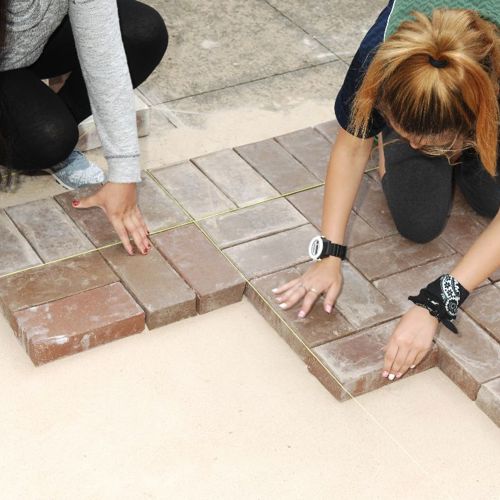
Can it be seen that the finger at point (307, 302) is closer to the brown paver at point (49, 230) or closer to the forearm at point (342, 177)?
the forearm at point (342, 177)

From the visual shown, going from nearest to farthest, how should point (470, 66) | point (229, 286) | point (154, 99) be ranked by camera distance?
point (470, 66) < point (229, 286) < point (154, 99)

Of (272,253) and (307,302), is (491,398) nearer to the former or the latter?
(307,302)

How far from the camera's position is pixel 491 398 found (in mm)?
2258

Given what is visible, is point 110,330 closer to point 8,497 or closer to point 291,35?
point 8,497

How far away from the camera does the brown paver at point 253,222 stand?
266 cm

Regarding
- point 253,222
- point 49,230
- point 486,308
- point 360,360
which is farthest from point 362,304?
point 49,230

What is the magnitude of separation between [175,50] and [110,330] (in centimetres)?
166

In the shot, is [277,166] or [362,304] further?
[277,166]

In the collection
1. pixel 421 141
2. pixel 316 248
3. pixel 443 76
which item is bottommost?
pixel 316 248

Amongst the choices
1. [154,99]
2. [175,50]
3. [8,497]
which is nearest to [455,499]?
[8,497]

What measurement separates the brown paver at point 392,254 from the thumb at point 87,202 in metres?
0.72

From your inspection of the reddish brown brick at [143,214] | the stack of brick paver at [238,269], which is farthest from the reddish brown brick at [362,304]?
the reddish brown brick at [143,214]

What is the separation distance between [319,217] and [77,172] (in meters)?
0.74

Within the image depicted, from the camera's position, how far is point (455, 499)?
2.08 metres
